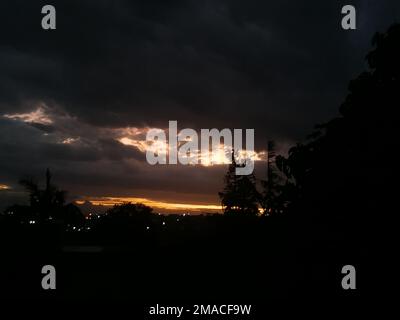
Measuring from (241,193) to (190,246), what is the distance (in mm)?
18865

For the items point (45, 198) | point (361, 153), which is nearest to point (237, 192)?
point (45, 198)

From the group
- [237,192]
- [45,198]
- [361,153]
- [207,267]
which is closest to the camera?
[361,153]

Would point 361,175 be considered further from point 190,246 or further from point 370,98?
point 190,246

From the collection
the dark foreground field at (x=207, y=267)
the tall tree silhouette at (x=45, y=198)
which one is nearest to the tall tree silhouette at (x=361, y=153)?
the dark foreground field at (x=207, y=267)

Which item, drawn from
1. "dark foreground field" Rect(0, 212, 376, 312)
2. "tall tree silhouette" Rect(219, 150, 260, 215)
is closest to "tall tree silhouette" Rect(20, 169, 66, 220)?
"dark foreground field" Rect(0, 212, 376, 312)

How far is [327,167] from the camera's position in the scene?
998 cm

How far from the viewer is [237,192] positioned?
132 feet

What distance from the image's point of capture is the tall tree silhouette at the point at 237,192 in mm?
38656

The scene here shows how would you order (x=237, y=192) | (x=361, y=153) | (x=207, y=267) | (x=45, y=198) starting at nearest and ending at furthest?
1. (x=361, y=153)
2. (x=207, y=267)
3. (x=45, y=198)
4. (x=237, y=192)

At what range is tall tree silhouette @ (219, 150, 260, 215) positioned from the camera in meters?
38.7

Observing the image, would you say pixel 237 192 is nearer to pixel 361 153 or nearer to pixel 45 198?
pixel 45 198

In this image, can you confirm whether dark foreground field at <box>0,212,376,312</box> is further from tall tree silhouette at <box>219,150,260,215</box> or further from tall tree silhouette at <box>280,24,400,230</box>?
tall tree silhouette at <box>219,150,260,215</box>

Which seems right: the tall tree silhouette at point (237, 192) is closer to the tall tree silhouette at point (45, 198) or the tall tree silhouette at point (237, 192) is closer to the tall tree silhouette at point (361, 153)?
the tall tree silhouette at point (45, 198)
